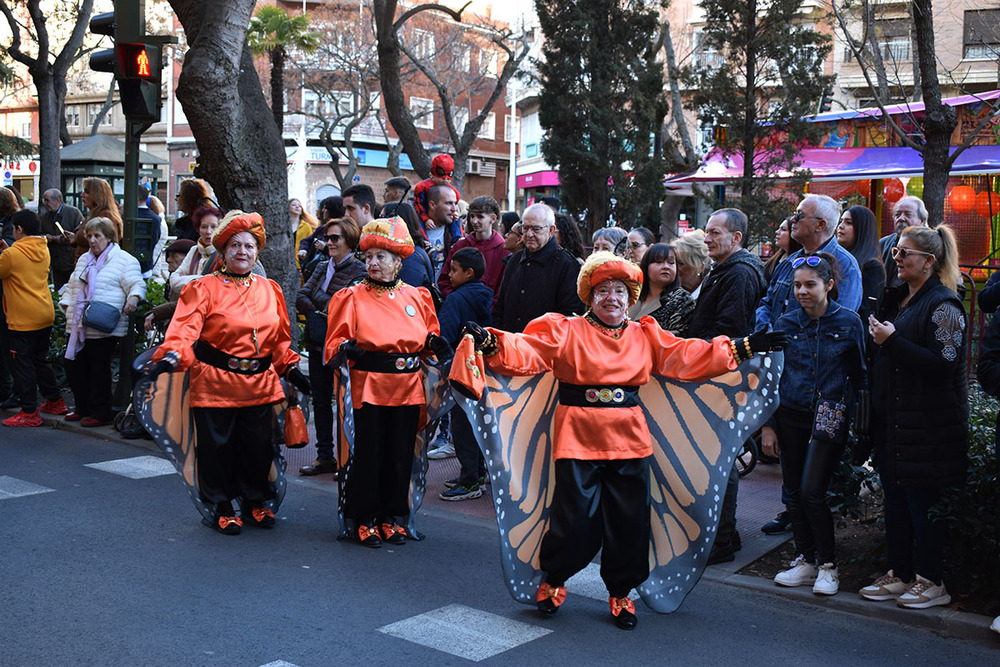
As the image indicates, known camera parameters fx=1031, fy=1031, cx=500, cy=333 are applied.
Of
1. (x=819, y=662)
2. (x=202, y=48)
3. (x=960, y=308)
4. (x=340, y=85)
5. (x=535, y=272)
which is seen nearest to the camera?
(x=819, y=662)

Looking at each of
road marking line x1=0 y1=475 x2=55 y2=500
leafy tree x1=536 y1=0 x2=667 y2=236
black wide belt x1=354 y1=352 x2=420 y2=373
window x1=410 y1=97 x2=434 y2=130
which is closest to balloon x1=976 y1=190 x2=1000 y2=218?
leafy tree x1=536 y1=0 x2=667 y2=236

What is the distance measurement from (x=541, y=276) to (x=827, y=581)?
2.85 m

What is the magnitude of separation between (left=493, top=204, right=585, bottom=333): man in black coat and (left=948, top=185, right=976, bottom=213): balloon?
10.3 metres

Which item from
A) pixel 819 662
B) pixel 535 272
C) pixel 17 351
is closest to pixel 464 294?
pixel 535 272

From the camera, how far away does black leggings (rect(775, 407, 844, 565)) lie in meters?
5.28

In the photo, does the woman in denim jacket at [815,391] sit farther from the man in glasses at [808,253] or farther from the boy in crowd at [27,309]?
the boy in crowd at [27,309]

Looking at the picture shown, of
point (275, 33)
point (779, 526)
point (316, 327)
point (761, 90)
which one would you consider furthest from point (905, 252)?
point (275, 33)

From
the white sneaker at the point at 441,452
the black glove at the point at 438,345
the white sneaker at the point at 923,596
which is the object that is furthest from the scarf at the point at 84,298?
the white sneaker at the point at 923,596

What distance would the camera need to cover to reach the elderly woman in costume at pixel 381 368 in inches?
238

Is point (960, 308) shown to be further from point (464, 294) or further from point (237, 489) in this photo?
point (237, 489)

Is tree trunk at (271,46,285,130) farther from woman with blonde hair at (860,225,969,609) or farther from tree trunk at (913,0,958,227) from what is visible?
woman with blonde hair at (860,225,969,609)

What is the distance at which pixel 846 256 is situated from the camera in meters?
5.86

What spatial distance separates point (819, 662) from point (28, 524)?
4.79 metres

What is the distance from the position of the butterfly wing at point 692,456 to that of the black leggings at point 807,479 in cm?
39
